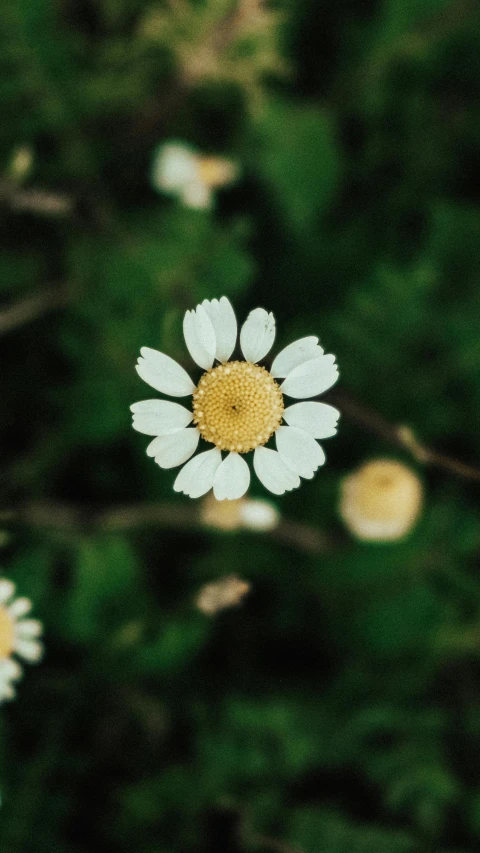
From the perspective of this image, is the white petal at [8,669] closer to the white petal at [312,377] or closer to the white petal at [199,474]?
the white petal at [199,474]

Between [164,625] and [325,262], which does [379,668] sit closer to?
[164,625]

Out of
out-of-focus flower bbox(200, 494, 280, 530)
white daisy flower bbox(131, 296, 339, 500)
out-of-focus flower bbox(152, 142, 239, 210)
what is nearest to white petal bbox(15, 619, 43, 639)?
out-of-focus flower bbox(200, 494, 280, 530)

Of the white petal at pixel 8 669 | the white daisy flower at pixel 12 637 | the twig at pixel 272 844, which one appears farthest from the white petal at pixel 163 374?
the twig at pixel 272 844

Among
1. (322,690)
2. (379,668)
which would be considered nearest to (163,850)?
(322,690)

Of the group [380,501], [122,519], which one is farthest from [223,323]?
[122,519]

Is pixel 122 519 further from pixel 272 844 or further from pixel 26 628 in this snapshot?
pixel 272 844

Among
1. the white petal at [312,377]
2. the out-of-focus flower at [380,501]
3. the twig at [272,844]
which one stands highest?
the out-of-focus flower at [380,501]

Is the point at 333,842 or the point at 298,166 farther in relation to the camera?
the point at 298,166
